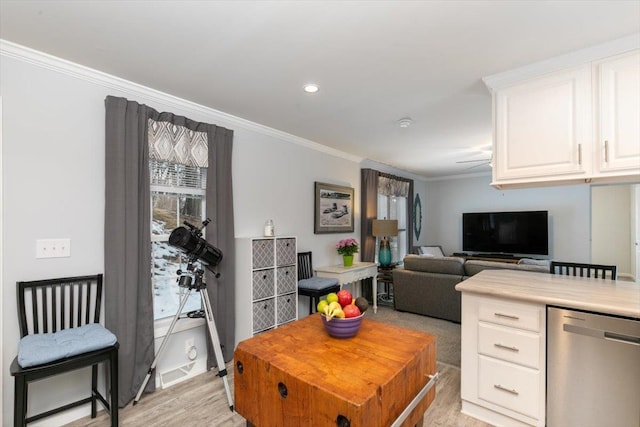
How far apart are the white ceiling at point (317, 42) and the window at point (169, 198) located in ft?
1.33

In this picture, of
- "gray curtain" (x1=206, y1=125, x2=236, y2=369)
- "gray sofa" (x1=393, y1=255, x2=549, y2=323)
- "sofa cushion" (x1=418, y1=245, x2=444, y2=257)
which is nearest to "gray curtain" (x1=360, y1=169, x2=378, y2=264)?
"gray sofa" (x1=393, y1=255, x2=549, y2=323)

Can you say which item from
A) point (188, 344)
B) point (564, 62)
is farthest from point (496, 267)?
point (188, 344)

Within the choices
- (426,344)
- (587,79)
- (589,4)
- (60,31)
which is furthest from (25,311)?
(587,79)

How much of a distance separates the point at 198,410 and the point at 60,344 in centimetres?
104

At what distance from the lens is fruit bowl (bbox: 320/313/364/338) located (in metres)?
1.50

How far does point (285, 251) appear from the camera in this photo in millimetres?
3385

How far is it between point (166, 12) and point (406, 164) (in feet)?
16.2

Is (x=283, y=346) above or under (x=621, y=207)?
under

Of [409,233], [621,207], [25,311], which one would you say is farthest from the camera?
[409,233]

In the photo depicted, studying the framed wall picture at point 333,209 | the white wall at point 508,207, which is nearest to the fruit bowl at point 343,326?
the framed wall picture at point 333,209

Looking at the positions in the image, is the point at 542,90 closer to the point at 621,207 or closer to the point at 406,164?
the point at 621,207

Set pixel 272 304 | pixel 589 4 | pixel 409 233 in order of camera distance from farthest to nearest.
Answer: pixel 409 233 < pixel 272 304 < pixel 589 4

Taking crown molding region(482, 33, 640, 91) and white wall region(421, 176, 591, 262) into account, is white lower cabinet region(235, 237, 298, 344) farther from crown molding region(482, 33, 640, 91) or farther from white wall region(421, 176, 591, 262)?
white wall region(421, 176, 591, 262)

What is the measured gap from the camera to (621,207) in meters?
4.07
